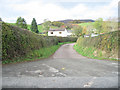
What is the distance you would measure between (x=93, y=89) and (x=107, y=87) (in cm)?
47

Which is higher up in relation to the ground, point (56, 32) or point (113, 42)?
point (56, 32)

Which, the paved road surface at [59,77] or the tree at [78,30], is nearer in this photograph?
the paved road surface at [59,77]

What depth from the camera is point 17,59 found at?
6324 millimetres

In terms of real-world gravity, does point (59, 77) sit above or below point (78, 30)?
Answer: below

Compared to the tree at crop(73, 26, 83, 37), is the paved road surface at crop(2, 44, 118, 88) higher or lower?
lower

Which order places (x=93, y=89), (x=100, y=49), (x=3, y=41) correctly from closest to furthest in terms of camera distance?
(x=93, y=89)
(x=3, y=41)
(x=100, y=49)

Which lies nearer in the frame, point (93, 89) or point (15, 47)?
point (93, 89)

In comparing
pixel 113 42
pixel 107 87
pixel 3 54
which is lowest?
pixel 107 87

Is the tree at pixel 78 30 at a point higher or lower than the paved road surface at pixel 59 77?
higher

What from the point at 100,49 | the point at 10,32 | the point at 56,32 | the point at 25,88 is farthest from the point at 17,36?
the point at 56,32

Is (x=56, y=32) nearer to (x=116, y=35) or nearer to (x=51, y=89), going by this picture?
(x=116, y=35)

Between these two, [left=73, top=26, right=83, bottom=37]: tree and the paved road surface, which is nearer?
the paved road surface

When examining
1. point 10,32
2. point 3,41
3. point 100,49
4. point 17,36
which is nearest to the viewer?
point 3,41

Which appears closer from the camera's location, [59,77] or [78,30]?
[59,77]
